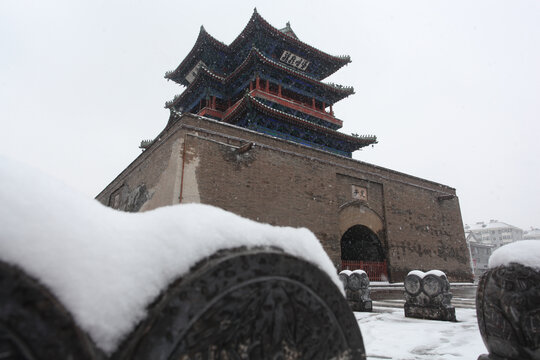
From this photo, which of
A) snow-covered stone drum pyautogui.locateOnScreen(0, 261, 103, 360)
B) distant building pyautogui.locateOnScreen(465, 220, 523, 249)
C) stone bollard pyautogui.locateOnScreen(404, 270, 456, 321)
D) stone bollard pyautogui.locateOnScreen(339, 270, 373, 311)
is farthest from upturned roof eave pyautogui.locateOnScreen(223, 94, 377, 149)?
distant building pyautogui.locateOnScreen(465, 220, 523, 249)

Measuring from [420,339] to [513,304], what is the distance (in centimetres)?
181

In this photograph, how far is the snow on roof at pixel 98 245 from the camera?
0.61m

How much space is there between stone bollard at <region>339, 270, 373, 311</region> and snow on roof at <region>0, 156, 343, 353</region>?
18.8 ft

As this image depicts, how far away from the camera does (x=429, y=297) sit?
4938 mm

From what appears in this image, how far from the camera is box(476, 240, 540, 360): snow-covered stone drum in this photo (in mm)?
1756

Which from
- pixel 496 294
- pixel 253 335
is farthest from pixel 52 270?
pixel 496 294

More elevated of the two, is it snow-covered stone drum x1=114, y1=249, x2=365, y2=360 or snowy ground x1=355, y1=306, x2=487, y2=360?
snow-covered stone drum x1=114, y1=249, x2=365, y2=360

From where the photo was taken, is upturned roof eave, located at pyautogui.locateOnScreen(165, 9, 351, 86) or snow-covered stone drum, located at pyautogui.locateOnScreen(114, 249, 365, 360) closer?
snow-covered stone drum, located at pyautogui.locateOnScreen(114, 249, 365, 360)

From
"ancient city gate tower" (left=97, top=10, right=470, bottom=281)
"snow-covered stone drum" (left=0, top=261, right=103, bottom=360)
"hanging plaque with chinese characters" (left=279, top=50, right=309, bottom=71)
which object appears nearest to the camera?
"snow-covered stone drum" (left=0, top=261, right=103, bottom=360)

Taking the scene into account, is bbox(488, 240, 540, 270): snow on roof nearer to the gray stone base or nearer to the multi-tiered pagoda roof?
the gray stone base

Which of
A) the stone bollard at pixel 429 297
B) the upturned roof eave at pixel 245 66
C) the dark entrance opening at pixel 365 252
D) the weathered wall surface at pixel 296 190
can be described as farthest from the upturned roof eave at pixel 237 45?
the stone bollard at pixel 429 297

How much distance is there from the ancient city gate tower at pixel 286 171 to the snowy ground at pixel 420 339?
17.0 ft

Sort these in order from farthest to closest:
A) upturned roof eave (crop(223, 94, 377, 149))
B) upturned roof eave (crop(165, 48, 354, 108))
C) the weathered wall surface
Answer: upturned roof eave (crop(165, 48, 354, 108))
upturned roof eave (crop(223, 94, 377, 149))
the weathered wall surface

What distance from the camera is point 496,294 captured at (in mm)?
1904
